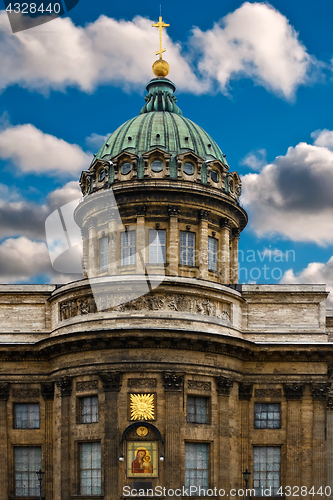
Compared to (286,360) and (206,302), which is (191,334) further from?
(286,360)

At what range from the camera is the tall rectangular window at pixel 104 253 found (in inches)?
1871

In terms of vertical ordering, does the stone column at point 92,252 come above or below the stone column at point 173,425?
above

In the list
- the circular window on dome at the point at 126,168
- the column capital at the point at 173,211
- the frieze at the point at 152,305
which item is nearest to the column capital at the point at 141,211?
the column capital at the point at 173,211

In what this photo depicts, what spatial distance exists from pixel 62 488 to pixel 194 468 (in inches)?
271

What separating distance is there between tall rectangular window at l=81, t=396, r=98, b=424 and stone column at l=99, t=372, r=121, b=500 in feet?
3.71

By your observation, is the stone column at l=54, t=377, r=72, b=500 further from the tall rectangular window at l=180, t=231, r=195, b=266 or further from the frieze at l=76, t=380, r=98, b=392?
the tall rectangular window at l=180, t=231, r=195, b=266

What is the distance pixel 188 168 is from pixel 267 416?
15.7 m

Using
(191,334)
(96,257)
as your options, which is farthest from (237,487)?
(96,257)

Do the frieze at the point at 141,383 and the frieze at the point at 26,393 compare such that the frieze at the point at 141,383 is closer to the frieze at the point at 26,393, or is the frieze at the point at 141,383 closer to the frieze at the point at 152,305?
the frieze at the point at 152,305

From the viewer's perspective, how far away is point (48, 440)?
1672 inches

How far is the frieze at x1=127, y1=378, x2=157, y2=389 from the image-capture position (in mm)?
39688

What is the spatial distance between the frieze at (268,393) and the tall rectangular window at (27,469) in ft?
40.5

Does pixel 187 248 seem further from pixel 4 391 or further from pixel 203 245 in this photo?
pixel 4 391

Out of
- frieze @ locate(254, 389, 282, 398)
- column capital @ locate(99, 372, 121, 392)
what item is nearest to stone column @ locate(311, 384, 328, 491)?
frieze @ locate(254, 389, 282, 398)
